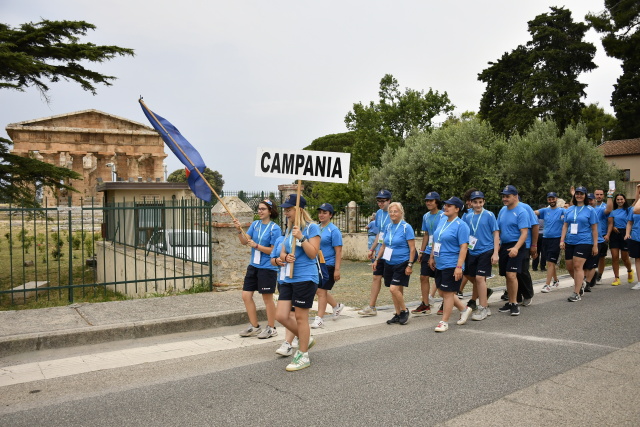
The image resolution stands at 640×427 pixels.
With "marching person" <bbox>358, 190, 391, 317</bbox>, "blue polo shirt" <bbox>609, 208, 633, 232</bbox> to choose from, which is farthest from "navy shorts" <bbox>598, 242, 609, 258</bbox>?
"marching person" <bbox>358, 190, 391, 317</bbox>

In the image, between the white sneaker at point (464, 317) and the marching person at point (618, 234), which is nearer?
the white sneaker at point (464, 317)

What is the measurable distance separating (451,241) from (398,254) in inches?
29.1

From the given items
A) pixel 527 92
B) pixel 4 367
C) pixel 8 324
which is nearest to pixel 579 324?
pixel 4 367

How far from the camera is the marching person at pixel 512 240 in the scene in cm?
807

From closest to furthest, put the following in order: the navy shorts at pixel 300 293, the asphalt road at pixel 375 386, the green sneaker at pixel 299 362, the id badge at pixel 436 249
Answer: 1. the asphalt road at pixel 375 386
2. the green sneaker at pixel 299 362
3. the navy shorts at pixel 300 293
4. the id badge at pixel 436 249

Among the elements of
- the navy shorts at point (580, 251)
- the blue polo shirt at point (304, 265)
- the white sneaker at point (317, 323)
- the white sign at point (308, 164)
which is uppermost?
the white sign at point (308, 164)

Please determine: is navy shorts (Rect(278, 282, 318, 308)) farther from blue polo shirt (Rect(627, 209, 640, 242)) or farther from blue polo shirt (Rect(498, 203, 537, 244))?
blue polo shirt (Rect(627, 209, 640, 242))

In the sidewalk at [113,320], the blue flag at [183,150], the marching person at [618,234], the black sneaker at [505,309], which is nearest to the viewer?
the sidewalk at [113,320]

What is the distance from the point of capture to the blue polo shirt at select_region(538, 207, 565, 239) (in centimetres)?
1045

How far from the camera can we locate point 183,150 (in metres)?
7.85

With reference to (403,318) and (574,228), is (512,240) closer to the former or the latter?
(574,228)

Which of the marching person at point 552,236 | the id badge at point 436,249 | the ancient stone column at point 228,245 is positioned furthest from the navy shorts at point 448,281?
the marching person at point 552,236

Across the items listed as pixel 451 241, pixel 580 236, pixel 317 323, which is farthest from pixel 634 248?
pixel 317 323

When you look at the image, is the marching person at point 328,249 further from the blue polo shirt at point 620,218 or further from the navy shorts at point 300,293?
the blue polo shirt at point 620,218
